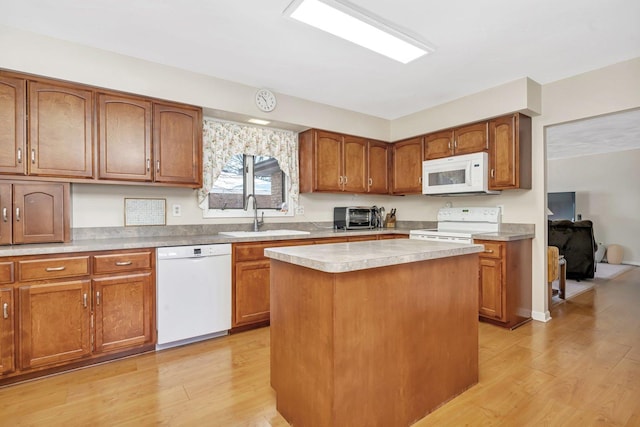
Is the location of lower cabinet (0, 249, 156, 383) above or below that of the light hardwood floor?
above

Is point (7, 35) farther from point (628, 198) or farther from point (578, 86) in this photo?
point (628, 198)

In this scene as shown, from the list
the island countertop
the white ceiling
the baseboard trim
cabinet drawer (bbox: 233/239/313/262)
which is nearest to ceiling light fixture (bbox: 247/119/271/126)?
the white ceiling

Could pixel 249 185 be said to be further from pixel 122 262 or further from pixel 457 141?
pixel 457 141

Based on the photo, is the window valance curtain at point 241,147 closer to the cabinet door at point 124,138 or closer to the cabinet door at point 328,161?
the cabinet door at point 328,161

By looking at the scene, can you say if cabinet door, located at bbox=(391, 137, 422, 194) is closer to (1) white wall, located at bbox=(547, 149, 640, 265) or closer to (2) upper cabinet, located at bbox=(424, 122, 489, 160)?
(2) upper cabinet, located at bbox=(424, 122, 489, 160)

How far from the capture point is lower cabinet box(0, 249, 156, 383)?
2.15 meters

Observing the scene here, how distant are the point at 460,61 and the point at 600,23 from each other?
94cm

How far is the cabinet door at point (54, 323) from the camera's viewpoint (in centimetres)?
217

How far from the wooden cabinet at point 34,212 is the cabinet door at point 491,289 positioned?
3.74 meters

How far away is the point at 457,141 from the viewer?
12.7ft

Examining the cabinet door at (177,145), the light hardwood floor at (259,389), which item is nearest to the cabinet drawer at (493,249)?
the light hardwood floor at (259,389)

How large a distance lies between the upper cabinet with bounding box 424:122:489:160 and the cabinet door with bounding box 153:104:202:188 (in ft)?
9.12

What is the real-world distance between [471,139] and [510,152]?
48 cm

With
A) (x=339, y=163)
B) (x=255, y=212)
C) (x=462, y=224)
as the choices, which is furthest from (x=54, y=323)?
(x=462, y=224)
